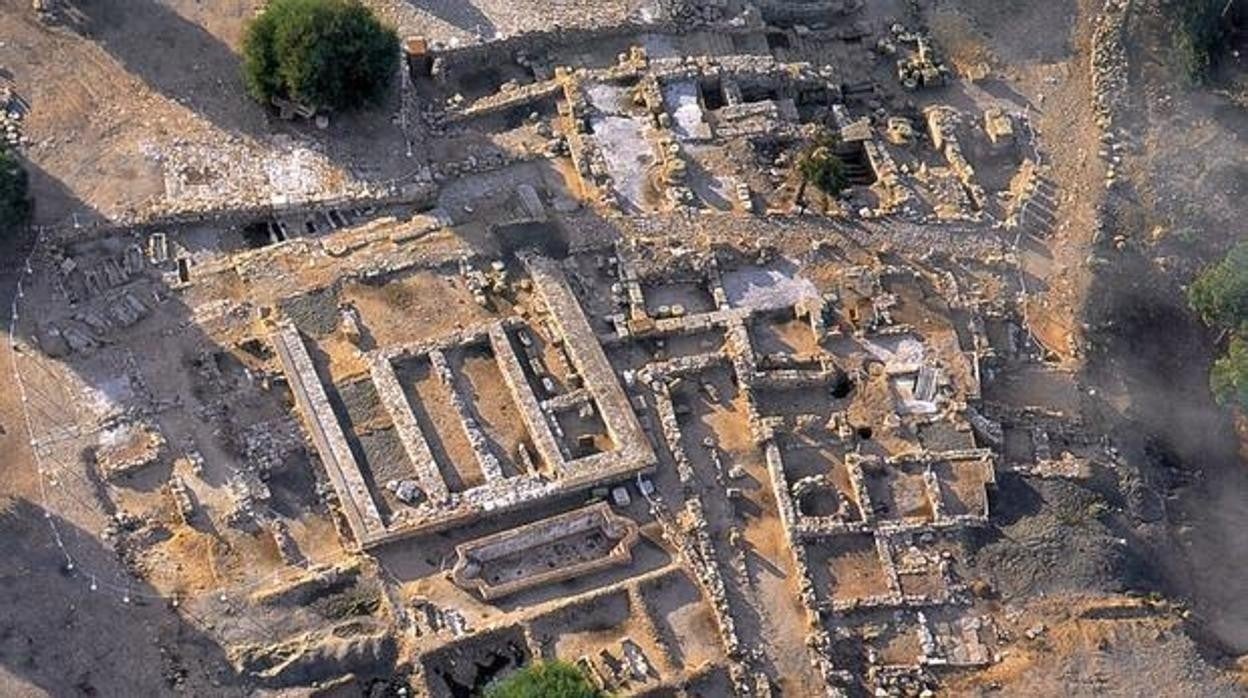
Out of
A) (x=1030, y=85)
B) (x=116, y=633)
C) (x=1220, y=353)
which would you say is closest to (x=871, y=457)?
(x=1220, y=353)

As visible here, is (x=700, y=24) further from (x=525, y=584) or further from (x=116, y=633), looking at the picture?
(x=116, y=633)

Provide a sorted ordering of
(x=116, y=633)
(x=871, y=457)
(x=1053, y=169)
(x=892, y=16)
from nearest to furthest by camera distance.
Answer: (x=116, y=633), (x=871, y=457), (x=1053, y=169), (x=892, y=16)

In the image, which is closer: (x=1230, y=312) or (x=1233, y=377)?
(x=1233, y=377)

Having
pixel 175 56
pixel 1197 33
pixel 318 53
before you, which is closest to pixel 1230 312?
pixel 1197 33

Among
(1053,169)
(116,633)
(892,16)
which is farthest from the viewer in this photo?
(892,16)

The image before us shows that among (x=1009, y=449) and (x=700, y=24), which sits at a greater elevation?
(x=700, y=24)

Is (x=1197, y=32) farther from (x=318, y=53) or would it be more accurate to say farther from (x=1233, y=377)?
(x=318, y=53)

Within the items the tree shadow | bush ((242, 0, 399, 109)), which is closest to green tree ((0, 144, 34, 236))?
the tree shadow
